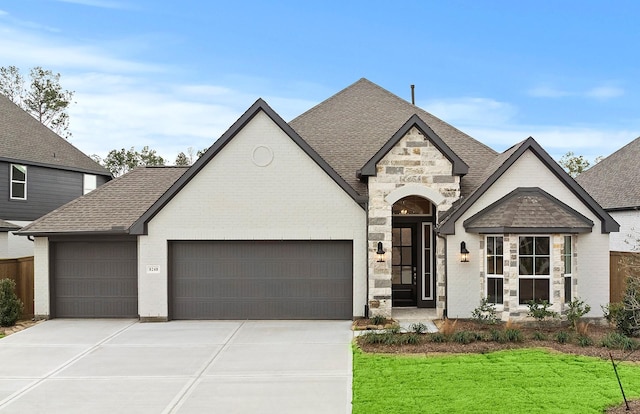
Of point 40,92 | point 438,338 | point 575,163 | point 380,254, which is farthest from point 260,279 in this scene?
point 575,163

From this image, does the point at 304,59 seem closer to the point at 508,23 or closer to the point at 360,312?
the point at 508,23

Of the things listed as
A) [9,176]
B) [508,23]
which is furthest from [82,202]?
[508,23]

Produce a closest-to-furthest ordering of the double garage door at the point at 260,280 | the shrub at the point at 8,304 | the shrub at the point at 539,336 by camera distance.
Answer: the shrub at the point at 539,336 → the shrub at the point at 8,304 → the double garage door at the point at 260,280

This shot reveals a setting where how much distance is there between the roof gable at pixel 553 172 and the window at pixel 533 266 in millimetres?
1611

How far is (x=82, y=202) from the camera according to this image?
645 inches

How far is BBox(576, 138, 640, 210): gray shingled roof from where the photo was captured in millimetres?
22562

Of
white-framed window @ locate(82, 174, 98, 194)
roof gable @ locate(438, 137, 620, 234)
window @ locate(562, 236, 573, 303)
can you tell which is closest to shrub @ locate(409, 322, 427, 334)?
roof gable @ locate(438, 137, 620, 234)

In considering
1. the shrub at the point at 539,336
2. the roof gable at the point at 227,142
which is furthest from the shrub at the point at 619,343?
the roof gable at the point at 227,142

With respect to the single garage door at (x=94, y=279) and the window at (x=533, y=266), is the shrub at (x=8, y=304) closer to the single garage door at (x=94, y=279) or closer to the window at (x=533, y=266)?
the single garage door at (x=94, y=279)

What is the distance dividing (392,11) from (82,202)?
1213cm

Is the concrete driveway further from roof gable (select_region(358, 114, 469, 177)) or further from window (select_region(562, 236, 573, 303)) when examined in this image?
window (select_region(562, 236, 573, 303))

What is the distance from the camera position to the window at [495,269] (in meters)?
13.9

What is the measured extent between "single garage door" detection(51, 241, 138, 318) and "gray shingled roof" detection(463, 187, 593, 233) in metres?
9.39

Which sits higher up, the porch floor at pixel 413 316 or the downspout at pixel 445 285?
the downspout at pixel 445 285
